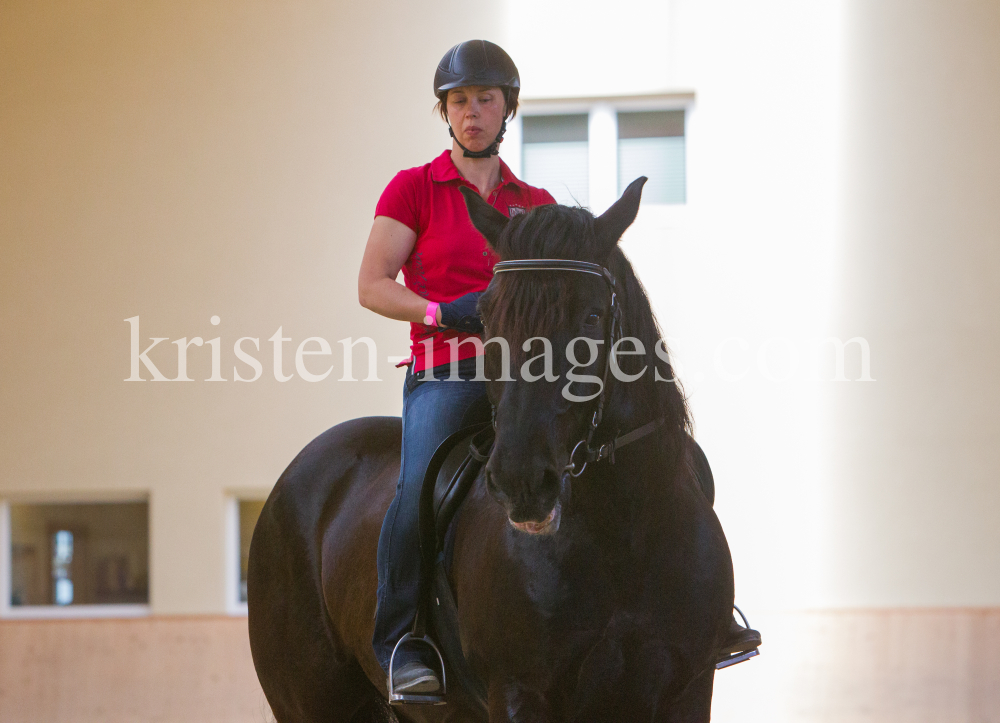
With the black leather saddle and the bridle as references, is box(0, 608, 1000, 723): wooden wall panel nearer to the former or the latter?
the black leather saddle

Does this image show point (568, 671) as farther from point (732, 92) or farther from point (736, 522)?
point (732, 92)

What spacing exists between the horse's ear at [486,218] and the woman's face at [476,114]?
26.6 inches

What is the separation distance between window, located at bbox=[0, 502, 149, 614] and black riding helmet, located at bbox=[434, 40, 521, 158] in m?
4.84

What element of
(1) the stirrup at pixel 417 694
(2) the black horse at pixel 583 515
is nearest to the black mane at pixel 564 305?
(2) the black horse at pixel 583 515

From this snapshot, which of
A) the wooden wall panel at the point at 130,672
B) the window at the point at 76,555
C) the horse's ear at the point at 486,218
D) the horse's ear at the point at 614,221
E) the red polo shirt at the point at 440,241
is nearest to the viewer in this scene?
the horse's ear at the point at 614,221

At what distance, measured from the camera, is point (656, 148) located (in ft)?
21.6

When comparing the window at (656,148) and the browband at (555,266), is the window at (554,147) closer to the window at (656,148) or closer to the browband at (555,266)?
the window at (656,148)

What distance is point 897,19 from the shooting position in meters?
6.27

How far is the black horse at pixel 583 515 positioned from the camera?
1850mm

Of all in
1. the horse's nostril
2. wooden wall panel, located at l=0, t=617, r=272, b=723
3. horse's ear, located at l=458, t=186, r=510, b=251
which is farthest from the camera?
wooden wall panel, located at l=0, t=617, r=272, b=723

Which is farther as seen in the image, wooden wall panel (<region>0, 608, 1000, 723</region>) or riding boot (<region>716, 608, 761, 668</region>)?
wooden wall panel (<region>0, 608, 1000, 723</region>)

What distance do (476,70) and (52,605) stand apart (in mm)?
5815

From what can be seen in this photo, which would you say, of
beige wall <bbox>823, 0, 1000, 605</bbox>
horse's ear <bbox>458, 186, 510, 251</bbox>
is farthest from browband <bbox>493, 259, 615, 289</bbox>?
beige wall <bbox>823, 0, 1000, 605</bbox>

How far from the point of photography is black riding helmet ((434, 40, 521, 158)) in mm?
→ 2705
